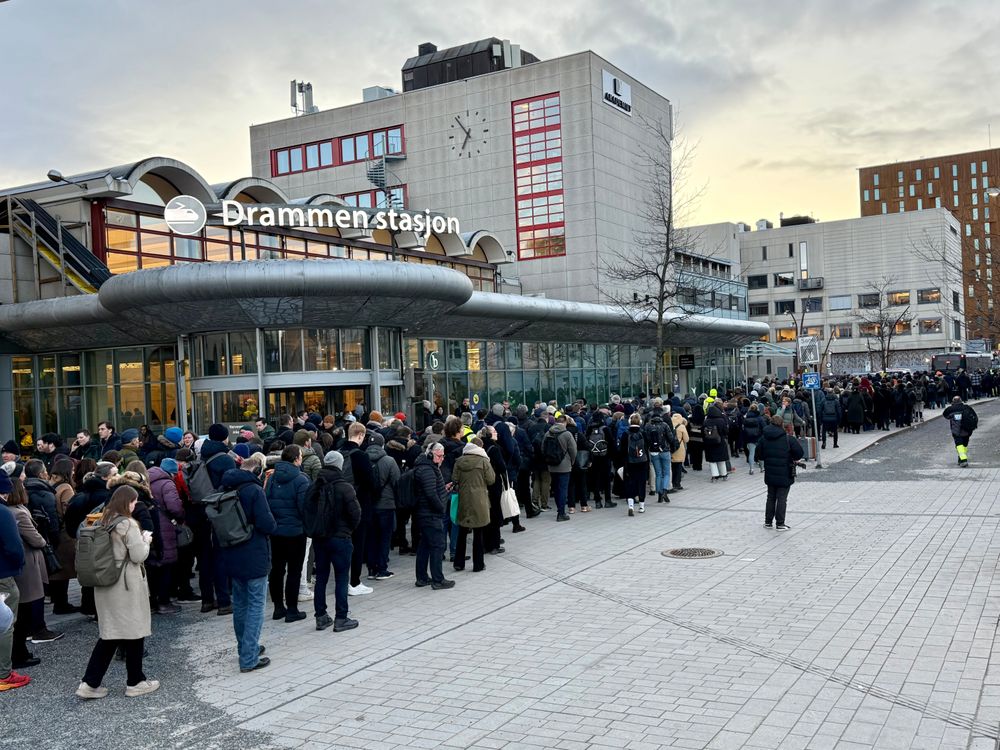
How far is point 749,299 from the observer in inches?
3789

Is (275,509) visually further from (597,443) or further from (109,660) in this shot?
(597,443)

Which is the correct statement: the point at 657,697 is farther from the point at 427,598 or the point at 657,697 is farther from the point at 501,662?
the point at 427,598

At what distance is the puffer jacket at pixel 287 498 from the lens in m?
8.99

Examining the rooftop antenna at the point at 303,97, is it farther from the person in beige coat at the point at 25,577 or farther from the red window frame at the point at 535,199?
the person in beige coat at the point at 25,577

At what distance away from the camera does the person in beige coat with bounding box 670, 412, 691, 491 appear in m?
17.9

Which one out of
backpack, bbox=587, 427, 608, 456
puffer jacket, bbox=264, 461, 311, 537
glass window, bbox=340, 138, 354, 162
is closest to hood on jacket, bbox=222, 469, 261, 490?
puffer jacket, bbox=264, 461, 311, 537

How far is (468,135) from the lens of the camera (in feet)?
191

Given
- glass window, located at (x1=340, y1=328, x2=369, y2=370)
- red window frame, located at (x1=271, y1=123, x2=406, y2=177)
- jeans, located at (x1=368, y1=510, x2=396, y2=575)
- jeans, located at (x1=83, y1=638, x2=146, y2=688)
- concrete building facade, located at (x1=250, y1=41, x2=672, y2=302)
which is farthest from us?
red window frame, located at (x1=271, y1=123, x2=406, y2=177)

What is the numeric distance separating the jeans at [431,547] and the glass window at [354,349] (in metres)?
14.3

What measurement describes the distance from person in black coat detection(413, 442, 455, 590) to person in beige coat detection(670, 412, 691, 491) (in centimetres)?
807

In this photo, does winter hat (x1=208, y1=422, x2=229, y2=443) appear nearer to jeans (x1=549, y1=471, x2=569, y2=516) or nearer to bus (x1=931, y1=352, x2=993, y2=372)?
jeans (x1=549, y1=471, x2=569, y2=516)

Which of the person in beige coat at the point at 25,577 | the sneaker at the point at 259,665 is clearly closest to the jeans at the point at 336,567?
the sneaker at the point at 259,665

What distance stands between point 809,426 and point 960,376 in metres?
20.3

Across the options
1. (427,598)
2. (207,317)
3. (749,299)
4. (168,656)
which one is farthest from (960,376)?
(749,299)
